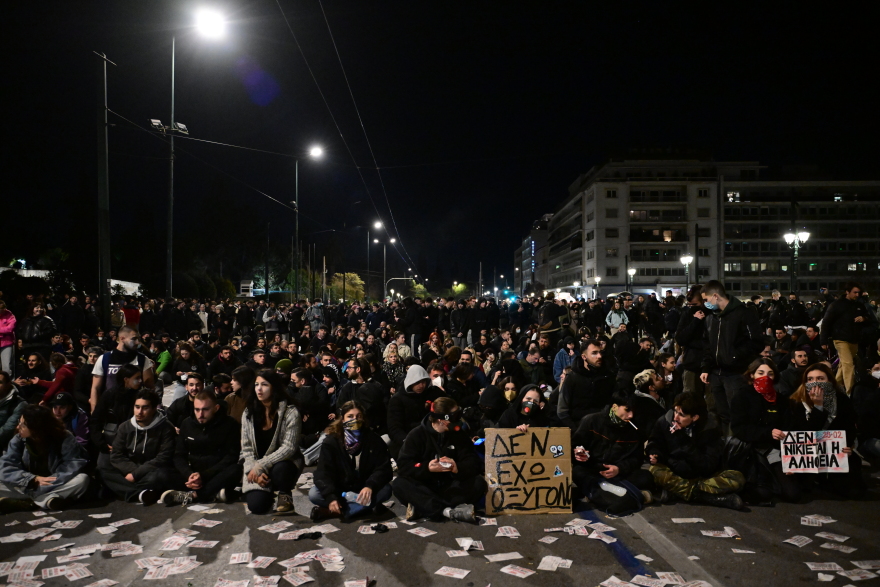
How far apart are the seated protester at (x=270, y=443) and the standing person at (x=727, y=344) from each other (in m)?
5.26

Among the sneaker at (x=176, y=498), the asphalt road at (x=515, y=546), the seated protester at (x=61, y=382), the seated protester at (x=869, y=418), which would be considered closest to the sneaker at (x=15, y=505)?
the asphalt road at (x=515, y=546)

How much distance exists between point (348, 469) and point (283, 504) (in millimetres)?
773

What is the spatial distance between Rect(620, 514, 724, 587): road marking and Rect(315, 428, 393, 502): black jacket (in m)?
2.58

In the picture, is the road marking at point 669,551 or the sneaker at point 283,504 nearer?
the road marking at point 669,551

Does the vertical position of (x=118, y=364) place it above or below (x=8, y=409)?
above

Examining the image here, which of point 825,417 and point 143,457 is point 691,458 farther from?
point 143,457

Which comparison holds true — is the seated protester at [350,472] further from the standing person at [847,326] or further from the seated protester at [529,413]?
the standing person at [847,326]

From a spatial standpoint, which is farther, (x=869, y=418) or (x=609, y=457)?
(x=869, y=418)

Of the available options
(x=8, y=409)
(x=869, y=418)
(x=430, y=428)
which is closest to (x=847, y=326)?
(x=869, y=418)

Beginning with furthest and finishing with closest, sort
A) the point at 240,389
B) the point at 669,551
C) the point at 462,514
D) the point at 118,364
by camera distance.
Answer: the point at 118,364
the point at 240,389
the point at 462,514
the point at 669,551

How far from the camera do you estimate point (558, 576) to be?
16.0 feet

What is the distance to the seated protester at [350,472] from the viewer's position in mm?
6246

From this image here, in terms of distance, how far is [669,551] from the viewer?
17.5ft

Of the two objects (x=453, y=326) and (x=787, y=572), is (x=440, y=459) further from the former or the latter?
(x=453, y=326)
